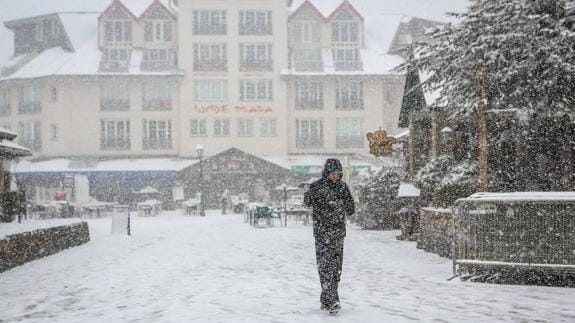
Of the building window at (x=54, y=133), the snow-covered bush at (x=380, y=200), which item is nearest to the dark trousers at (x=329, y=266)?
the snow-covered bush at (x=380, y=200)

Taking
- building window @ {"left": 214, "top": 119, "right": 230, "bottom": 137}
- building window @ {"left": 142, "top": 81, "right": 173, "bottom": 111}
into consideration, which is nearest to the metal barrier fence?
building window @ {"left": 214, "top": 119, "right": 230, "bottom": 137}

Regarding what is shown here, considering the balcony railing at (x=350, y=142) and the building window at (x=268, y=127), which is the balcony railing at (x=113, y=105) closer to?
the building window at (x=268, y=127)

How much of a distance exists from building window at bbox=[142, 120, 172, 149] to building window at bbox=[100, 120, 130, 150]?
1235mm

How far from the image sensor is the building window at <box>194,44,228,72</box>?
44250 millimetres

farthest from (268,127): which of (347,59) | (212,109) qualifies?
(347,59)

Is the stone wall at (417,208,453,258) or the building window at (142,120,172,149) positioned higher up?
the building window at (142,120,172,149)

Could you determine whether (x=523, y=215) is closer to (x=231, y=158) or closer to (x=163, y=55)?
(x=231, y=158)

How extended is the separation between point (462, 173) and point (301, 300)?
711cm

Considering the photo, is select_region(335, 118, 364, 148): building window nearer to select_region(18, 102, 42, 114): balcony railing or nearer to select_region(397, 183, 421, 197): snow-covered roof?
select_region(18, 102, 42, 114): balcony railing

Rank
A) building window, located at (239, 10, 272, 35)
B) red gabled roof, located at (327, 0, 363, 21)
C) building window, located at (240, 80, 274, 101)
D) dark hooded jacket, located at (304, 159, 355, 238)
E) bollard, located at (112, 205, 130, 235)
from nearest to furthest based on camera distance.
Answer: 1. dark hooded jacket, located at (304, 159, 355, 238)
2. bollard, located at (112, 205, 130, 235)
3. building window, located at (240, 80, 274, 101)
4. building window, located at (239, 10, 272, 35)
5. red gabled roof, located at (327, 0, 363, 21)

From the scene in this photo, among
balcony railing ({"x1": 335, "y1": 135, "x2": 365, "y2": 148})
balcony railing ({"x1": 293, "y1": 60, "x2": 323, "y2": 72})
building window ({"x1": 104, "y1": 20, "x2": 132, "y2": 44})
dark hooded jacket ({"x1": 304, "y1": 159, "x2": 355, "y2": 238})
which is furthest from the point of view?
building window ({"x1": 104, "y1": 20, "x2": 132, "y2": 44})

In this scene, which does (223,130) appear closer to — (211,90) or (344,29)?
(211,90)

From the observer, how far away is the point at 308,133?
45.2 meters

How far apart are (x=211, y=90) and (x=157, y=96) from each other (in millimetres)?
3874
